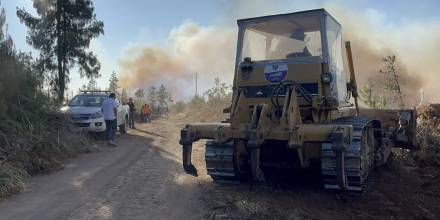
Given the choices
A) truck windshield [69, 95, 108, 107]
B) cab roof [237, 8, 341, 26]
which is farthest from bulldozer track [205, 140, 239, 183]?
truck windshield [69, 95, 108, 107]

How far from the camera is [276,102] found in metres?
7.53

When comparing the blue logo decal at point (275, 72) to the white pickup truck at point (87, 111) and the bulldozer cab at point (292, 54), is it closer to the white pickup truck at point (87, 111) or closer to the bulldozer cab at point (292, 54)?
the bulldozer cab at point (292, 54)

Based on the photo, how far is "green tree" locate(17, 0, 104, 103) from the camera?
22109 millimetres

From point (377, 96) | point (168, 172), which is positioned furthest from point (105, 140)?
point (377, 96)

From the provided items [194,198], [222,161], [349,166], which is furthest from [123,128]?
[349,166]

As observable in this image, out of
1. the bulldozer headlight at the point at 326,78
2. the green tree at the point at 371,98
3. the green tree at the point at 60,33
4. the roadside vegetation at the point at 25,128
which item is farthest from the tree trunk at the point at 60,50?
the bulldozer headlight at the point at 326,78

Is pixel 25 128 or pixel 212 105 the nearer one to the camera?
pixel 25 128

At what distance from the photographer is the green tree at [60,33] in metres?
22.1

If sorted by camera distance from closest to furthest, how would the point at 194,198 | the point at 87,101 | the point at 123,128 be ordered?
the point at 194,198
the point at 87,101
the point at 123,128

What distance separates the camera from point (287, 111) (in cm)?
699

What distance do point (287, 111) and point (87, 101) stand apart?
11.5m

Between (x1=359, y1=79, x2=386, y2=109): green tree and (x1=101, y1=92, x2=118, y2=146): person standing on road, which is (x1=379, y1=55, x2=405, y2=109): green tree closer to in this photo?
(x1=359, y1=79, x2=386, y2=109): green tree

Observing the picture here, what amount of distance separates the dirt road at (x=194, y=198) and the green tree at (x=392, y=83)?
31.5 ft

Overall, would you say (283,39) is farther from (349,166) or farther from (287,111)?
(349,166)
